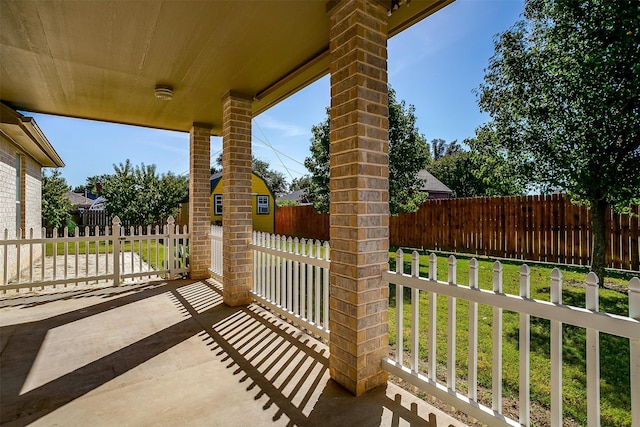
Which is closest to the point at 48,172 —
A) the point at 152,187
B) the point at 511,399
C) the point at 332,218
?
the point at 152,187

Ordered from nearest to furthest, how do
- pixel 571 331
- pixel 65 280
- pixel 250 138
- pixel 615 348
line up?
1. pixel 615 348
2. pixel 571 331
3. pixel 250 138
4. pixel 65 280

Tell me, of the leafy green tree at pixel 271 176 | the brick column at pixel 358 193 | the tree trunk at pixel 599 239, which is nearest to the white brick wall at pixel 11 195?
the brick column at pixel 358 193

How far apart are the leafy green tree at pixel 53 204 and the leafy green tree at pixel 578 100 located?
17.0 m

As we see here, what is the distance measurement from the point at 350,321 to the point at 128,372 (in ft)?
6.48

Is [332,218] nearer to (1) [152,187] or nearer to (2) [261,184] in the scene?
(1) [152,187]

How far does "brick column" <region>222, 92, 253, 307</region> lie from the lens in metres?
4.41

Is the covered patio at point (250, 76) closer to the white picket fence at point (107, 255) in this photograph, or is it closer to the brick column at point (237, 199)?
the brick column at point (237, 199)

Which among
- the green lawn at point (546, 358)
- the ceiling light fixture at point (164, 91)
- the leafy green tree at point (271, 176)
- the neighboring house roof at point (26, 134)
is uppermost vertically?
the leafy green tree at point (271, 176)

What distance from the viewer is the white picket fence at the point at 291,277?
10.3 feet

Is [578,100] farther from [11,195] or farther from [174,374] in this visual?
[11,195]

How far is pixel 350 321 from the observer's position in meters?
2.30

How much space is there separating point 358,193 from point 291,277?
1.88m

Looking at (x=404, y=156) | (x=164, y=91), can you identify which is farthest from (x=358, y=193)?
(x=404, y=156)

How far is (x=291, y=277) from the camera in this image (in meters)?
3.75
